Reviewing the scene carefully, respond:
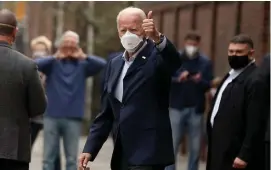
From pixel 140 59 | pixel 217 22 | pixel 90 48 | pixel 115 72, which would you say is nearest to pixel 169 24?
pixel 217 22

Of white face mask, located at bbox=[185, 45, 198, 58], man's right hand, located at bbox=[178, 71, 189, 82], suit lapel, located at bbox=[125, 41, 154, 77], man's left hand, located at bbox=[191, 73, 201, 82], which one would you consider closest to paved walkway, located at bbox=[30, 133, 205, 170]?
man's right hand, located at bbox=[178, 71, 189, 82]

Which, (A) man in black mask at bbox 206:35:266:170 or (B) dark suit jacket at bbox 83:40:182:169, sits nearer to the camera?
(B) dark suit jacket at bbox 83:40:182:169

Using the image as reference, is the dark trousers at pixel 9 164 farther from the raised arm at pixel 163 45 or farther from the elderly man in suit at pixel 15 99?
the raised arm at pixel 163 45

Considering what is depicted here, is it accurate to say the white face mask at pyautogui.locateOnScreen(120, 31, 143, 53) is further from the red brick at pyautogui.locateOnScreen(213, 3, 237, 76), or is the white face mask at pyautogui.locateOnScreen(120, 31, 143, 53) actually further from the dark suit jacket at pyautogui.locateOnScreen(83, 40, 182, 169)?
the red brick at pyautogui.locateOnScreen(213, 3, 237, 76)

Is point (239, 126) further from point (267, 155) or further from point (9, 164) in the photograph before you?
point (9, 164)

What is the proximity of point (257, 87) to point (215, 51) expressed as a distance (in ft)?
23.3

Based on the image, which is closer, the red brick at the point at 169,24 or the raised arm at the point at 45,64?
the raised arm at the point at 45,64

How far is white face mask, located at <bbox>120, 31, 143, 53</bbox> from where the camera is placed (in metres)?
5.73

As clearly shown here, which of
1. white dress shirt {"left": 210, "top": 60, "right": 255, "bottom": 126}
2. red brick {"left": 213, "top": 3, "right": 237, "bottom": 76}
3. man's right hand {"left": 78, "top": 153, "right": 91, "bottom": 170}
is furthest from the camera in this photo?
red brick {"left": 213, "top": 3, "right": 237, "bottom": 76}

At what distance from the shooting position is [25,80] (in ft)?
20.6

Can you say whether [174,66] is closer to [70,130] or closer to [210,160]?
[210,160]

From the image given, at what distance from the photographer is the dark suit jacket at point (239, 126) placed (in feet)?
20.5

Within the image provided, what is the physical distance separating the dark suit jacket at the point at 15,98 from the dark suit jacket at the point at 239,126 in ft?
5.08

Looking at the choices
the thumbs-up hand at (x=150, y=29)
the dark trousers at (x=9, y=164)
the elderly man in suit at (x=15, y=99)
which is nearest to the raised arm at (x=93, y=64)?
the elderly man in suit at (x=15, y=99)
